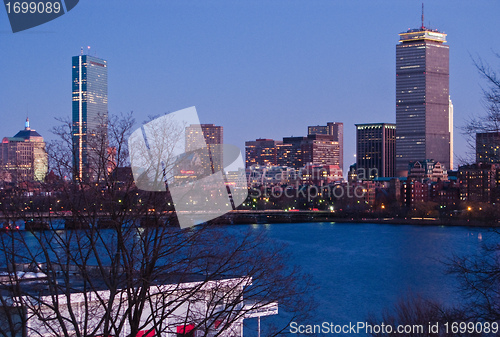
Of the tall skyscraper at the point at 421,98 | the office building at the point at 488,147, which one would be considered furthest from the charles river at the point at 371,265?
the tall skyscraper at the point at 421,98

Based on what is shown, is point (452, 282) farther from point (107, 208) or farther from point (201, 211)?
point (107, 208)

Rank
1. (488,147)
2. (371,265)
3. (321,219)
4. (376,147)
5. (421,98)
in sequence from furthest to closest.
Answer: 1. (376,147)
2. (421,98)
3. (321,219)
4. (371,265)
5. (488,147)

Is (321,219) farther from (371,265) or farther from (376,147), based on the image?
(376,147)

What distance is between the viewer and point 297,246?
21953mm

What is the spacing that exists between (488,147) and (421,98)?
266 ft

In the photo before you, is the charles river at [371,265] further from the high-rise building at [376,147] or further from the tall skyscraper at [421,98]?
the high-rise building at [376,147]

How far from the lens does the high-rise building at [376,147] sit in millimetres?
91438

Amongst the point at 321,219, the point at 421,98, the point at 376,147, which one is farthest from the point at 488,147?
the point at 376,147

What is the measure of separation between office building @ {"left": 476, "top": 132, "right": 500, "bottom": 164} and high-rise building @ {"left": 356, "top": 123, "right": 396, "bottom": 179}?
8606 centimetres

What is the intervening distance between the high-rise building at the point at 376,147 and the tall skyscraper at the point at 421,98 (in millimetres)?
8873

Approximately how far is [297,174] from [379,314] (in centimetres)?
6796

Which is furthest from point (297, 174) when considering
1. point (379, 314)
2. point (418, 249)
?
point (379, 314)

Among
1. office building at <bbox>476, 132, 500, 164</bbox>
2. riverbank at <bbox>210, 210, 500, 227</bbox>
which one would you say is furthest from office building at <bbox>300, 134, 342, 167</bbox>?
office building at <bbox>476, 132, 500, 164</bbox>

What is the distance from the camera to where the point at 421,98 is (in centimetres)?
8181
